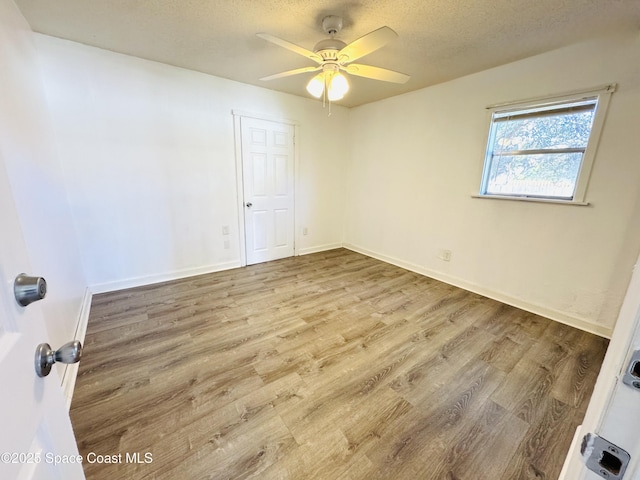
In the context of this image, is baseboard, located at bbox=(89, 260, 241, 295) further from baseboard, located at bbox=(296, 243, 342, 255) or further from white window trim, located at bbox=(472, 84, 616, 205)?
white window trim, located at bbox=(472, 84, 616, 205)

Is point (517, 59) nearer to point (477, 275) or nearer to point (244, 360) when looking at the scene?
point (477, 275)

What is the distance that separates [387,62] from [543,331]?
2.89 metres

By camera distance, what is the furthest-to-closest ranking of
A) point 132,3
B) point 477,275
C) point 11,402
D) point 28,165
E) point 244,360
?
point 477,275 < point 244,360 < point 132,3 < point 28,165 < point 11,402

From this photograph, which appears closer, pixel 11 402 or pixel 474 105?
pixel 11 402

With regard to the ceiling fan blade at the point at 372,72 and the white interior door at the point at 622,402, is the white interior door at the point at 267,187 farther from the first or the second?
the white interior door at the point at 622,402

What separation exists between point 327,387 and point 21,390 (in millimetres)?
1524

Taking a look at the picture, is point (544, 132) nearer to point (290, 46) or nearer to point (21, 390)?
point (290, 46)

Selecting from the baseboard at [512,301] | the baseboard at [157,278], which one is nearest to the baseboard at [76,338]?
the baseboard at [157,278]

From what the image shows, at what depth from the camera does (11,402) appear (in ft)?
1.48

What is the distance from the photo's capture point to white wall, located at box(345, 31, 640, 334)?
2.11 meters

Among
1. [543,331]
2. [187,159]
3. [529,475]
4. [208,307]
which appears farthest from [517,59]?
[208,307]

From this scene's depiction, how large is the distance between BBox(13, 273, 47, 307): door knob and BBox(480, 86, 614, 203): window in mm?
3347

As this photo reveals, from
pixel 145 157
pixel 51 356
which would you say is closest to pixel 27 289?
pixel 51 356

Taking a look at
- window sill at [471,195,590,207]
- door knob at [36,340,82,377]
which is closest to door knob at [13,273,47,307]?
door knob at [36,340,82,377]
